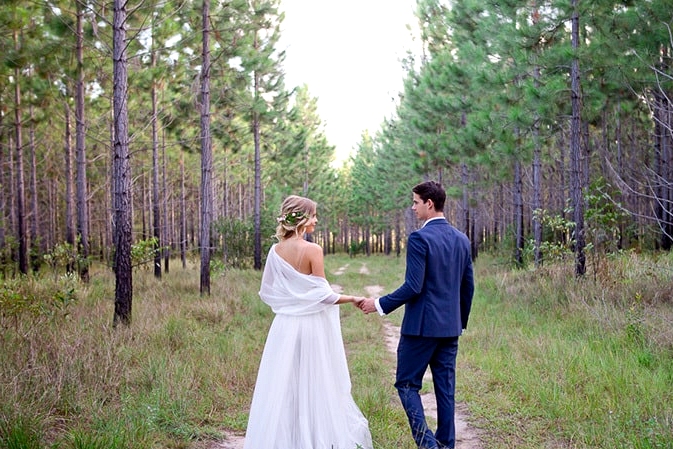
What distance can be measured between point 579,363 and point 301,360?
335 centimetres

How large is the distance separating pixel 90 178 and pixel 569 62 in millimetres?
22013

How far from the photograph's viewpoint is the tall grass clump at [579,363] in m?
4.25

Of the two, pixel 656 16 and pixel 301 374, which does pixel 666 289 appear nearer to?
pixel 656 16

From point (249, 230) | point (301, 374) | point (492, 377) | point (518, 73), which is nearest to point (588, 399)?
point (492, 377)

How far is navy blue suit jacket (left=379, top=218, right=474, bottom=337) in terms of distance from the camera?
3709 millimetres

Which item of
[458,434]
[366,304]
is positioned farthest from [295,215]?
[458,434]

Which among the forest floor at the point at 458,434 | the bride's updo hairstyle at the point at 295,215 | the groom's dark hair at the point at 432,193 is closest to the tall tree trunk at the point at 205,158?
the forest floor at the point at 458,434

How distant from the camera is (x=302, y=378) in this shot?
401cm

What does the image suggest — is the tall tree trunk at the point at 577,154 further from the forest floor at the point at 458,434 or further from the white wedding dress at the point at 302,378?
the white wedding dress at the point at 302,378

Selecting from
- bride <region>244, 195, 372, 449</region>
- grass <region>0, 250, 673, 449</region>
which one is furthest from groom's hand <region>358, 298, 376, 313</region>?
grass <region>0, 250, 673, 449</region>

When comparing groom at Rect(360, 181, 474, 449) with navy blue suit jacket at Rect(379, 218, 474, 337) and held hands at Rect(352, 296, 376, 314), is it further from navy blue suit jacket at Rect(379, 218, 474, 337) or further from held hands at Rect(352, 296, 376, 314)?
held hands at Rect(352, 296, 376, 314)

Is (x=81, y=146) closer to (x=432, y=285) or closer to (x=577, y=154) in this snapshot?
(x=577, y=154)

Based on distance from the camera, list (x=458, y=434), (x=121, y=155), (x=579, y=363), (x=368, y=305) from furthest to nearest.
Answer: (x=121, y=155)
(x=579, y=363)
(x=458, y=434)
(x=368, y=305)

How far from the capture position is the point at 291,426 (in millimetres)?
3963
